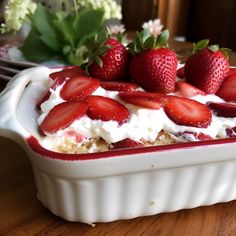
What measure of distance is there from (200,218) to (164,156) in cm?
21

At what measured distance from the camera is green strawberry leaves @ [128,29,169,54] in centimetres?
77

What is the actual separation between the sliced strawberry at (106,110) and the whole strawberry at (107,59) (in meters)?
0.09

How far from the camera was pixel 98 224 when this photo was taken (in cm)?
72

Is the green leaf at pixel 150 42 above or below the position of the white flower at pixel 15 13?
above

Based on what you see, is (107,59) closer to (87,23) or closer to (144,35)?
(144,35)

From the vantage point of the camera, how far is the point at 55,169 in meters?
0.62

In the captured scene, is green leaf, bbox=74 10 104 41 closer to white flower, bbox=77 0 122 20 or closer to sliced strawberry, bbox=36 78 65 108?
white flower, bbox=77 0 122 20

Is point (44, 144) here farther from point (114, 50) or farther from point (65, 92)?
point (114, 50)

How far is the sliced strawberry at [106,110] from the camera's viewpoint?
27.6 inches

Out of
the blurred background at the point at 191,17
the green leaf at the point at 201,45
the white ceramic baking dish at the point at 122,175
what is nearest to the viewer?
the white ceramic baking dish at the point at 122,175

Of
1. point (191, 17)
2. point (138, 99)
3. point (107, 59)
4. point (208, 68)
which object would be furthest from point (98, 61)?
point (191, 17)

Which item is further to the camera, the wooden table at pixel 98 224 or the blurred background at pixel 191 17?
the blurred background at pixel 191 17

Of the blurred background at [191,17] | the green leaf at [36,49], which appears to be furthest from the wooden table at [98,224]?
the blurred background at [191,17]

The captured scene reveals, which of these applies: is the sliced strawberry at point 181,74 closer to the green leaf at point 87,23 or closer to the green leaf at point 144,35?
the green leaf at point 144,35
